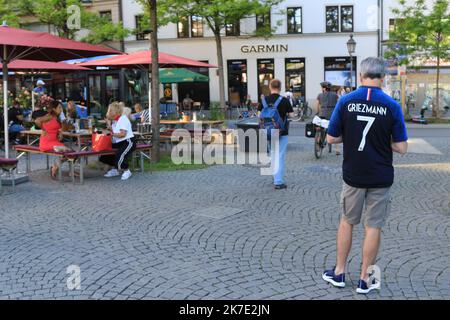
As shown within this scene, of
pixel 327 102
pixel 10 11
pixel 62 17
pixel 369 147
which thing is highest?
pixel 10 11

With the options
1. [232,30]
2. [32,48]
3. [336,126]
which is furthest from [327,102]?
[232,30]

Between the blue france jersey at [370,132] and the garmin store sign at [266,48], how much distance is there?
31.8 m

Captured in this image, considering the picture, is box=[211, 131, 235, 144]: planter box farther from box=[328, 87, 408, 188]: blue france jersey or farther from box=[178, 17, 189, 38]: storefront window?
box=[178, 17, 189, 38]: storefront window

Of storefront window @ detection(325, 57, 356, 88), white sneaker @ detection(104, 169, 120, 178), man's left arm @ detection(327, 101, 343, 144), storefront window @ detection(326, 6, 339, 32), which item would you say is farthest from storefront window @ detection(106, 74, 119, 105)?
man's left arm @ detection(327, 101, 343, 144)

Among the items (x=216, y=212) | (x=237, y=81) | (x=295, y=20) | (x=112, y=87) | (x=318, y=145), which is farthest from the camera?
(x=237, y=81)

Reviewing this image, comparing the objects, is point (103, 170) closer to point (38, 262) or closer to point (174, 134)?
point (174, 134)

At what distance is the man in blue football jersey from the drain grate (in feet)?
9.56

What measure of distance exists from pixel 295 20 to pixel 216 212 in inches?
1170

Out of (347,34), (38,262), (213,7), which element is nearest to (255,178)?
(38,262)

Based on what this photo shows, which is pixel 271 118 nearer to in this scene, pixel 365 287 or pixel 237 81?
pixel 365 287

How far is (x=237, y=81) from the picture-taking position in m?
36.7

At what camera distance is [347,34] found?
113 feet

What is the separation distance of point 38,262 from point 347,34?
104 feet

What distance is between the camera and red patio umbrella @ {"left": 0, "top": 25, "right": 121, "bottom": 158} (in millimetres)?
9141
